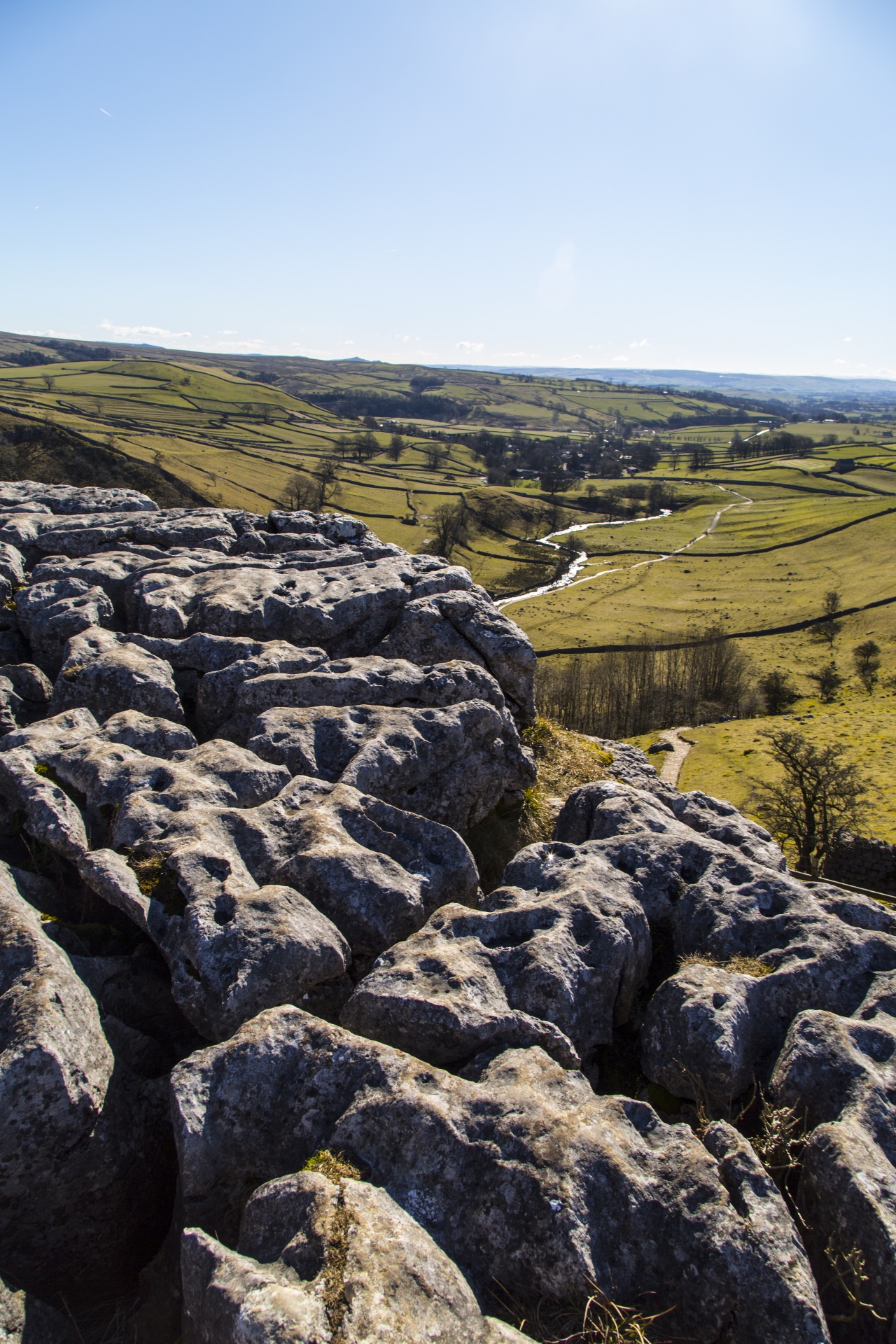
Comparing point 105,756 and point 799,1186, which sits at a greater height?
point 105,756

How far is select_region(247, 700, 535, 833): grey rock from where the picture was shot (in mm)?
15359

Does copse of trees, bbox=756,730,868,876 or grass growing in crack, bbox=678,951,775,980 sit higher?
grass growing in crack, bbox=678,951,775,980

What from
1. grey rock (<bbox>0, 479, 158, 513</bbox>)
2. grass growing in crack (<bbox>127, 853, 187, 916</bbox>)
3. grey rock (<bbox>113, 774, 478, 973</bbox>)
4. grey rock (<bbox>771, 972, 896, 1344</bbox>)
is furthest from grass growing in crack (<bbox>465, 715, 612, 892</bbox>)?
grey rock (<bbox>0, 479, 158, 513</bbox>)

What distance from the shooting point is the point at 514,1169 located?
299 inches

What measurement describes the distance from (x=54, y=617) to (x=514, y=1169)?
17.9 meters

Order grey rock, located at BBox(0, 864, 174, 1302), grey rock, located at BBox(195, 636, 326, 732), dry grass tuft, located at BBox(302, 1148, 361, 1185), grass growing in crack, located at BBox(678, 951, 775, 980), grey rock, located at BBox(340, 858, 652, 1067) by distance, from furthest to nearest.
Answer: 1. grey rock, located at BBox(195, 636, 326, 732)
2. grass growing in crack, located at BBox(678, 951, 775, 980)
3. grey rock, located at BBox(340, 858, 652, 1067)
4. grey rock, located at BBox(0, 864, 174, 1302)
5. dry grass tuft, located at BBox(302, 1148, 361, 1185)

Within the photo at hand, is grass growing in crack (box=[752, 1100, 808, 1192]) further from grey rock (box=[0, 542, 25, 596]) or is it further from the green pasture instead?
the green pasture

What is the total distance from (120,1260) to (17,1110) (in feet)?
8.35

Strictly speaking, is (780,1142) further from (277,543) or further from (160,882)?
(277,543)

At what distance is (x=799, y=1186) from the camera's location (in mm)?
8133

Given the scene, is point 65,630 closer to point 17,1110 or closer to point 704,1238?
point 17,1110

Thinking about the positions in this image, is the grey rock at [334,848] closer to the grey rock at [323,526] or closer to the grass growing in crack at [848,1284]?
the grass growing in crack at [848,1284]

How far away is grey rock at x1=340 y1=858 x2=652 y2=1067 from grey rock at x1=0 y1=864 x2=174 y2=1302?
2928 mm

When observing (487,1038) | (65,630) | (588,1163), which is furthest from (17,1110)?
(65,630)
